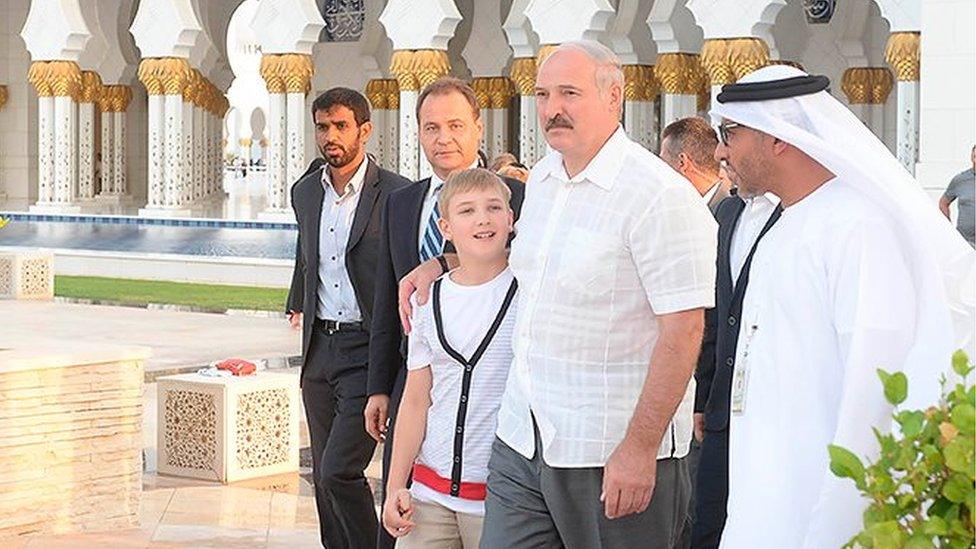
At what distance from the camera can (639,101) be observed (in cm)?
1745

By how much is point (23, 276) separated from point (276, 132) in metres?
4.67

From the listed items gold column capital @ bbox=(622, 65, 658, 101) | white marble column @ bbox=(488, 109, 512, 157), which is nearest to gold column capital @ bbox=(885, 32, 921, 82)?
gold column capital @ bbox=(622, 65, 658, 101)

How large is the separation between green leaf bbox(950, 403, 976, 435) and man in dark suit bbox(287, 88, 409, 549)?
105 inches

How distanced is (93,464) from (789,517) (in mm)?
2871

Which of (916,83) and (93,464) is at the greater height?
(916,83)

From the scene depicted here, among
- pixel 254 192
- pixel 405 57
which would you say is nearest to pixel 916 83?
pixel 405 57

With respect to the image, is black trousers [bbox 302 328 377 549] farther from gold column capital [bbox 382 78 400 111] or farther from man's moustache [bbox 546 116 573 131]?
gold column capital [bbox 382 78 400 111]

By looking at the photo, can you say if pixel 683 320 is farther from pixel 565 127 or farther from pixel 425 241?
pixel 425 241

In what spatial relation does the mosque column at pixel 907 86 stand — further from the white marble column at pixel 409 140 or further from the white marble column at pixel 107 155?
the white marble column at pixel 107 155

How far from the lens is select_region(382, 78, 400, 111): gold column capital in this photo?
2077 centimetres

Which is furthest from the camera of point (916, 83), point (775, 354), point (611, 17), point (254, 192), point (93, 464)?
point (254, 192)

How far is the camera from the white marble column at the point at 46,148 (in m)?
19.2

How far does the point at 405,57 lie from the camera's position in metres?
16.4

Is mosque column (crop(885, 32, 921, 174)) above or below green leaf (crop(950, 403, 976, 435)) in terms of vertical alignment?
above
